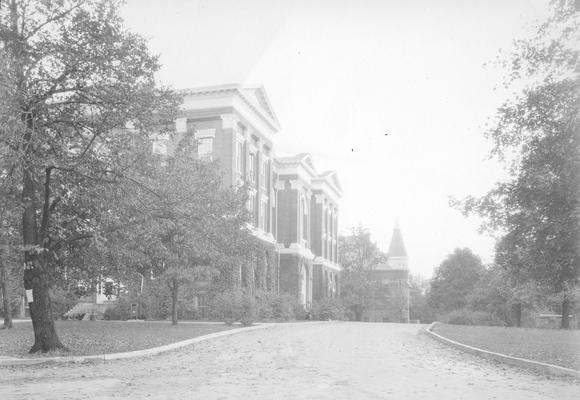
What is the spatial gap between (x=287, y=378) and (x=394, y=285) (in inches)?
3786

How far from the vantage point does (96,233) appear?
16438 millimetres

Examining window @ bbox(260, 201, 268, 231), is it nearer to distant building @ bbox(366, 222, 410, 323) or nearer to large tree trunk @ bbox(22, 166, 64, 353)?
distant building @ bbox(366, 222, 410, 323)

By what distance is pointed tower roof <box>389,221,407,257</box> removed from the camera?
422ft

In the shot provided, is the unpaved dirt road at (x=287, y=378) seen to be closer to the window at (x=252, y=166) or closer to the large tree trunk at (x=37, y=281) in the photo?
the large tree trunk at (x=37, y=281)

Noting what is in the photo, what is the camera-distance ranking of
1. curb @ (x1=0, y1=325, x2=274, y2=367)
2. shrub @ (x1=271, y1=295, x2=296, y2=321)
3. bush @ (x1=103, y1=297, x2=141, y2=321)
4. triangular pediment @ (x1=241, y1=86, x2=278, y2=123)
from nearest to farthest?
1. curb @ (x1=0, y1=325, x2=274, y2=367)
2. bush @ (x1=103, y1=297, x2=141, y2=321)
3. shrub @ (x1=271, y1=295, x2=296, y2=321)
4. triangular pediment @ (x1=241, y1=86, x2=278, y2=123)

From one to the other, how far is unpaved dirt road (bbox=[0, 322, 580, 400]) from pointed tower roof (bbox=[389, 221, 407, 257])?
112106 millimetres

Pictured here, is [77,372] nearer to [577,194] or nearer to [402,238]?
[577,194]

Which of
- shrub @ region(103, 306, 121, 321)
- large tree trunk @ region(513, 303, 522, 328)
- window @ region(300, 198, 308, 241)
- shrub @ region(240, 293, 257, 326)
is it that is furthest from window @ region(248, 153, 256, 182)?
large tree trunk @ region(513, 303, 522, 328)

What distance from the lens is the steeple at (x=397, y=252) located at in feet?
410

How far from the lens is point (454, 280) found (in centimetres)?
8306

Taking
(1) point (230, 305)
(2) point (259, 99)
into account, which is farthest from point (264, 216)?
(1) point (230, 305)

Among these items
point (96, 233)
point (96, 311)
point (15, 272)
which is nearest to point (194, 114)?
point (96, 311)

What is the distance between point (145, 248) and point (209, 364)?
251 inches

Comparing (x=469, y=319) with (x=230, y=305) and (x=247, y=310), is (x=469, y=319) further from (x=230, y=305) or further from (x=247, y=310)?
(x=230, y=305)
